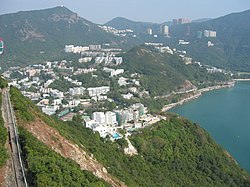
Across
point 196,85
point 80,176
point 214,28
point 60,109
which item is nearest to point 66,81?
point 60,109

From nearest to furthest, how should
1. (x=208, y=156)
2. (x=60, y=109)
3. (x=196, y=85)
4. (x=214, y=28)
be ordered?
(x=208, y=156) < (x=60, y=109) < (x=196, y=85) < (x=214, y=28)

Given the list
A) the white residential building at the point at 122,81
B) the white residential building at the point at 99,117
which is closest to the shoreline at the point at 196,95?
the white residential building at the point at 122,81

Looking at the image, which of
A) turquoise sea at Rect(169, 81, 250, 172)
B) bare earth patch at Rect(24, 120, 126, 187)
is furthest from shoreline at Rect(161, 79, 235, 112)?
bare earth patch at Rect(24, 120, 126, 187)

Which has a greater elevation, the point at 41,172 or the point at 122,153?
the point at 41,172

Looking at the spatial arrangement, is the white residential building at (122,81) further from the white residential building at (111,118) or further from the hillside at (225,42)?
the hillside at (225,42)

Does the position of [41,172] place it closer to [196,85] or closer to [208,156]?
[208,156]
